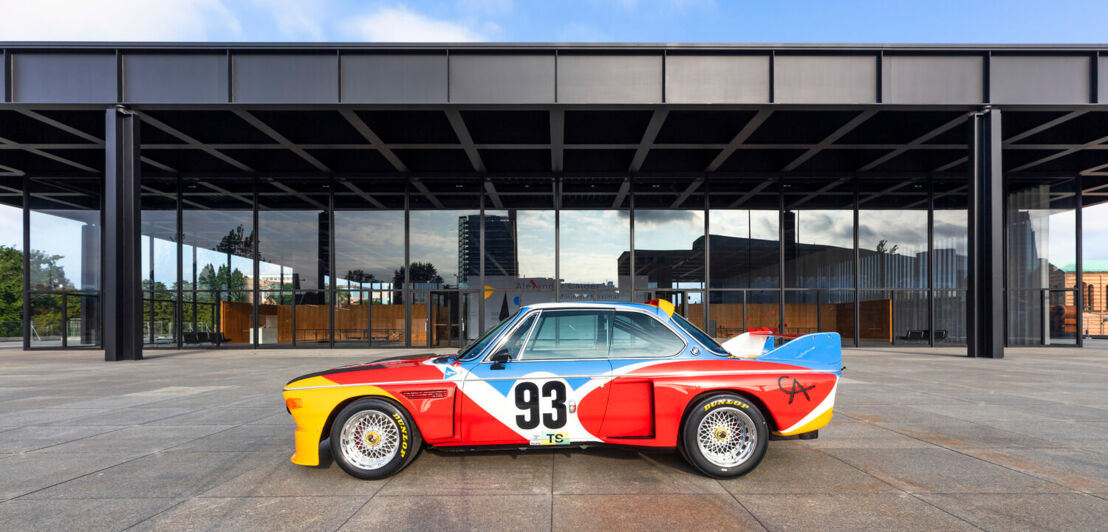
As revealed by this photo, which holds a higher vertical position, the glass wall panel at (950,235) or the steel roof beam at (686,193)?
the steel roof beam at (686,193)

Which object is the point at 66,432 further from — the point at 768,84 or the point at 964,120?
the point at 964,120

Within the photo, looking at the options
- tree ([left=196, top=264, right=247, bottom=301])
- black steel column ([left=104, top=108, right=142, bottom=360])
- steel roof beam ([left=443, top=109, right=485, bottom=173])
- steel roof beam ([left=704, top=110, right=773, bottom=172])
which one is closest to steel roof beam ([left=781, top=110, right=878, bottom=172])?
steel roof beam ([left=704, top=110, right=773, bottom=172])

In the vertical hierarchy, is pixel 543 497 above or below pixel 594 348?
below

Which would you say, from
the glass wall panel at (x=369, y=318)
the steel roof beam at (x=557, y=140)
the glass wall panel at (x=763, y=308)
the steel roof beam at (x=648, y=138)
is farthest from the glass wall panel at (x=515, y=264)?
the glass wall panel at (x=763, y=308)

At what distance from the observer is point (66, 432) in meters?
6.06

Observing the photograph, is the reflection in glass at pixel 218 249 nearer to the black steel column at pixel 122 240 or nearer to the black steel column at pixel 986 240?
the black steel column at pixel 122 240

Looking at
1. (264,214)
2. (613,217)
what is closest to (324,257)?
(264,214)

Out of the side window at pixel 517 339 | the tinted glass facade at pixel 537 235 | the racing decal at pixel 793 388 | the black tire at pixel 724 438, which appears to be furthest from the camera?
the tinted glass facade at pixel 537 235

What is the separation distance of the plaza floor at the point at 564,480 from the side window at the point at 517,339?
3.26 feet

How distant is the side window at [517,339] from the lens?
14.9ft

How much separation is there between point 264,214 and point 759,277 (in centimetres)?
1795

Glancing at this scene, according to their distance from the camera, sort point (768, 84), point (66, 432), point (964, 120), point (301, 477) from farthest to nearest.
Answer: point (964, 120) → point (768, 84) → point (66, 432) → point (301, 477)

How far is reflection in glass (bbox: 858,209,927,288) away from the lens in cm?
1931

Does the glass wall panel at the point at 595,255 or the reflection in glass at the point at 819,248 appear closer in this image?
the glass wall panel at the point at 595,255
